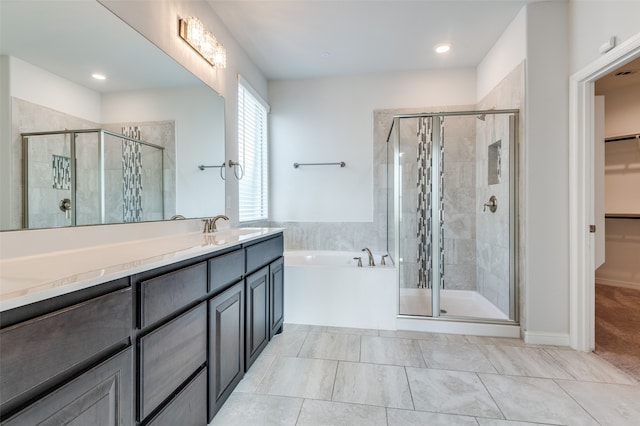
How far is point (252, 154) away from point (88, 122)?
1966 millimetres

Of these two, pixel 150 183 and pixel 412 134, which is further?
pixel 412 134

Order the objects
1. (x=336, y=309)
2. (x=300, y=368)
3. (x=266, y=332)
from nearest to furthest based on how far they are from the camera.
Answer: (x=300, y=368), (x=266, y=332), (x=336, y=309)

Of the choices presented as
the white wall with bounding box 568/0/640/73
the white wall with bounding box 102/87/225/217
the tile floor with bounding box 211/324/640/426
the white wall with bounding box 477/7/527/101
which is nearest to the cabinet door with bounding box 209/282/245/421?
the tile floor with bounding box 211/324/640/426

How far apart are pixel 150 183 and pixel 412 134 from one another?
2581 millimetres

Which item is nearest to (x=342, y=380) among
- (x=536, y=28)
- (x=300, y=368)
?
(x=300, y=368)

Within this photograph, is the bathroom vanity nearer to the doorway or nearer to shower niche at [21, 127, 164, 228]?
shower niche at [21, 127, 164, 228]

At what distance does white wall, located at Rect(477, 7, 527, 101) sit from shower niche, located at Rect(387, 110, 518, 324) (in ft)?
1.26

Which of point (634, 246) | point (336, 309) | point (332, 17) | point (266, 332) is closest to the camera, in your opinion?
point (266, 332)

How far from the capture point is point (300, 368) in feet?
6.34

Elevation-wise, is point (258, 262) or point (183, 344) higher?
point (258, 262)

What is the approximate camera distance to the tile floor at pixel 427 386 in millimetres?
1486

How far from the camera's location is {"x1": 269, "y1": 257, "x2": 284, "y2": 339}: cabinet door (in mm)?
2207

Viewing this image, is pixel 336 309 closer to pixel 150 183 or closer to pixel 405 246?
pixel 405 246

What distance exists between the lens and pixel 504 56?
2.69 metres
